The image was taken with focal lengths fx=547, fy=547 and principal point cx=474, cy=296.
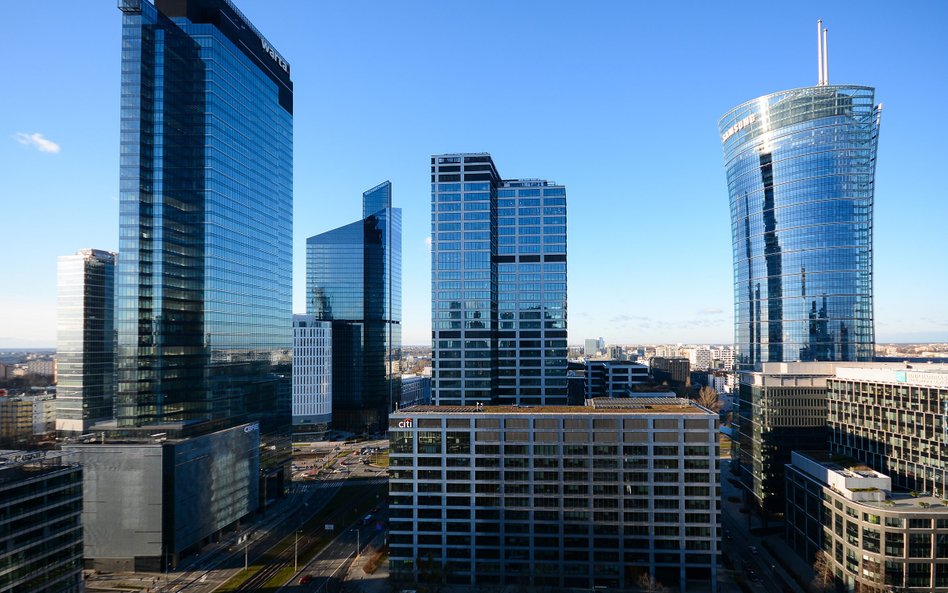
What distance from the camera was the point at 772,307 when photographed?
556ft

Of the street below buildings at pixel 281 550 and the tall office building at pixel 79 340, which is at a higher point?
the tall office building at pixel 79 340

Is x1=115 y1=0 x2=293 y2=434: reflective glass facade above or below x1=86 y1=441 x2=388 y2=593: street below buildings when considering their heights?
above

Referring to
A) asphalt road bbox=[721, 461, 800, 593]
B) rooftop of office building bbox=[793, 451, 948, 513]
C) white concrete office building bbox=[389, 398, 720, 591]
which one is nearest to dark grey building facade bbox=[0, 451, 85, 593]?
white concrete office building bbox=[389, 398, 720, 591]

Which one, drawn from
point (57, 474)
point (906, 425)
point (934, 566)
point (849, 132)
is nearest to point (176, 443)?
point (57, 474)

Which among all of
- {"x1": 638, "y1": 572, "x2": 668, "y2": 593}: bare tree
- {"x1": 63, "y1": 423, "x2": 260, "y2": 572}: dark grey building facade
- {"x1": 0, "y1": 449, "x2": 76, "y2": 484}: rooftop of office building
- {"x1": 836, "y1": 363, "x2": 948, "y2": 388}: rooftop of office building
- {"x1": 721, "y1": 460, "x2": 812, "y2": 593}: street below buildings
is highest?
{"x1": 836, "y1": 363, "x2": 948, "y2": 388}: rooftop of office building

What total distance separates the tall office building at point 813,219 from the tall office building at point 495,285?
222 ft

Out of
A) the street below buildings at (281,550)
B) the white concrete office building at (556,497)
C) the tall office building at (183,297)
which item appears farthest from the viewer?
the tall office building at (183,297)

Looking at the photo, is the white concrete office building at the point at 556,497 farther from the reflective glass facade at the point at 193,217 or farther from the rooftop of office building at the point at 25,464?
the rooftop of office building at the point at 25,464

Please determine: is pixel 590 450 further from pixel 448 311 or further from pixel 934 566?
pixel 448 311

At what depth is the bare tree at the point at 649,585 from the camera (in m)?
88.1

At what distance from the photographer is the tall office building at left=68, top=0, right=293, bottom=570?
98.0 metres

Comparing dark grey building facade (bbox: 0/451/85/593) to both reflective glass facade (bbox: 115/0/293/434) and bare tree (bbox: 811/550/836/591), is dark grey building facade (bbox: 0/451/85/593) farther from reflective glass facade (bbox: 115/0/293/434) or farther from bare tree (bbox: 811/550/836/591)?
bare tree (bbox: 811/550/836/591)

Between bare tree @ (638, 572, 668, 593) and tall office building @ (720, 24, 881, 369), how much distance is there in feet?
342

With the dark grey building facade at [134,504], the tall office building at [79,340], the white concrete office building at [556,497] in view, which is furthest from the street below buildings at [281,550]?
the tall office building at [79,340]
